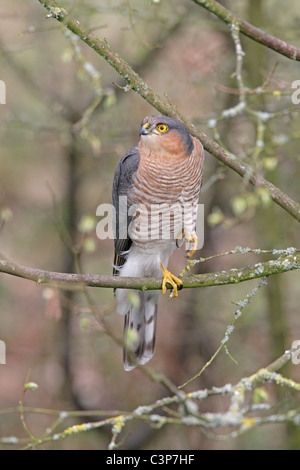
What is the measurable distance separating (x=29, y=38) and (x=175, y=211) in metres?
3.89

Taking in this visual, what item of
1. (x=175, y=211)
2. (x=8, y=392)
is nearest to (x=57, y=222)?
(x=175, y=211)

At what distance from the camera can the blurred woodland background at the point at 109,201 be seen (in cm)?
570

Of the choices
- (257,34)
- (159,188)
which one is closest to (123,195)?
(159,188)

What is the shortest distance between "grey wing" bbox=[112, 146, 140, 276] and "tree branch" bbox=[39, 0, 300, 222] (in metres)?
0.86

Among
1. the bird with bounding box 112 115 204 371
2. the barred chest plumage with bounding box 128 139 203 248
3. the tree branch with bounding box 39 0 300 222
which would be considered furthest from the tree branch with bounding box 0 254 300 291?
the barred chest plumage with bounding box 128 139 203 248

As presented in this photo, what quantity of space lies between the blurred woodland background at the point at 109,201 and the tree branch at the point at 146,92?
1592 mm

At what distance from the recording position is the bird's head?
159 inches

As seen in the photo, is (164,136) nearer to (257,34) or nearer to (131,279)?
(257,34)

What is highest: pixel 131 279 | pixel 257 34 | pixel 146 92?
pixel 257 34

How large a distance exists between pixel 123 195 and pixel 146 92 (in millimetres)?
1248

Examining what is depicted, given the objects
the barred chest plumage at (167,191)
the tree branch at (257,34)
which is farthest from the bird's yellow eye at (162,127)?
the tree branch at (257,34)

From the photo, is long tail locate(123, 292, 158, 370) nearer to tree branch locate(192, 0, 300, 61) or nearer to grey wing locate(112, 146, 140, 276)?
grey wing locate(112, 146, 140, 276)

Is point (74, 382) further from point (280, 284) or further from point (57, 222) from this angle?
point (57, 222)

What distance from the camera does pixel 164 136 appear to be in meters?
4.09
